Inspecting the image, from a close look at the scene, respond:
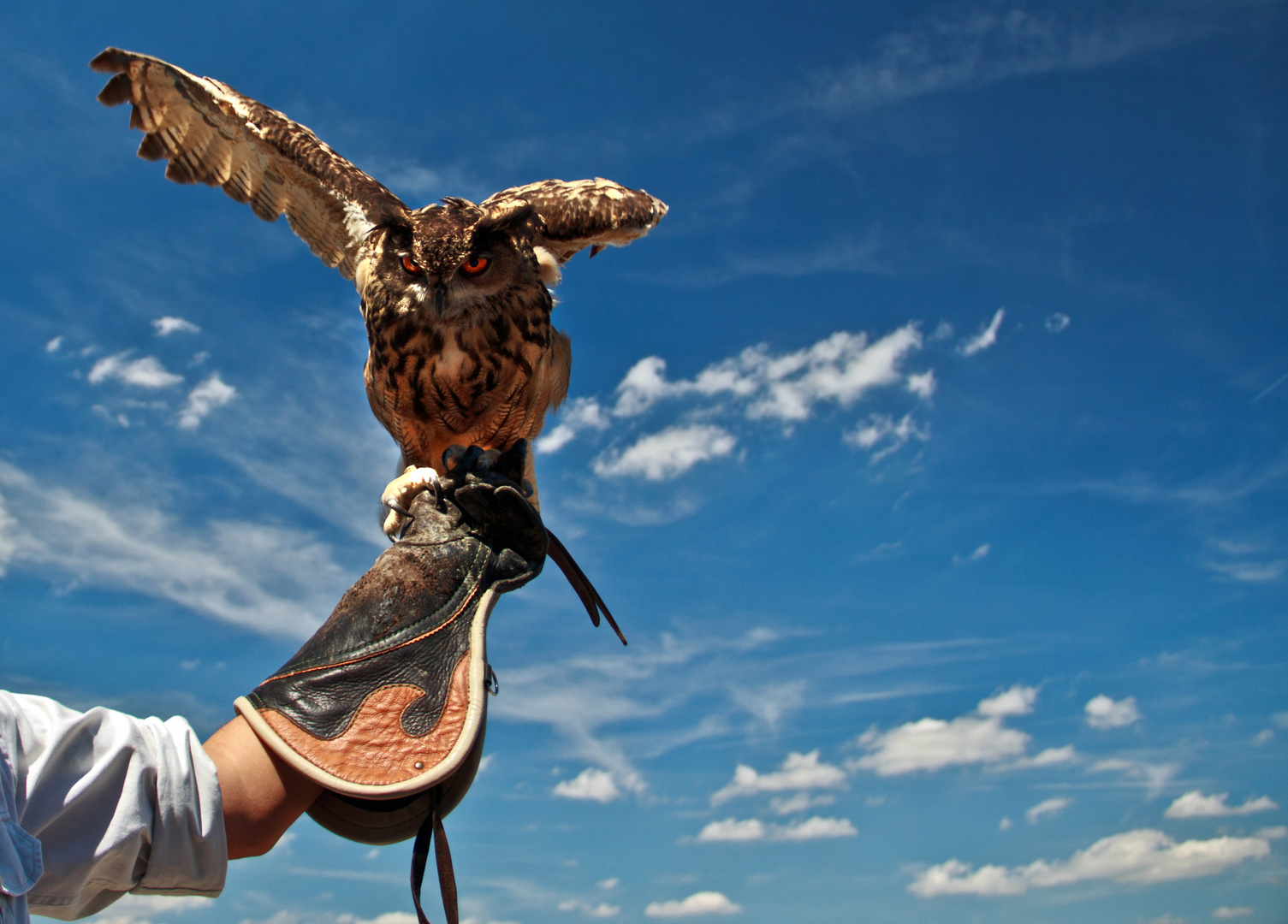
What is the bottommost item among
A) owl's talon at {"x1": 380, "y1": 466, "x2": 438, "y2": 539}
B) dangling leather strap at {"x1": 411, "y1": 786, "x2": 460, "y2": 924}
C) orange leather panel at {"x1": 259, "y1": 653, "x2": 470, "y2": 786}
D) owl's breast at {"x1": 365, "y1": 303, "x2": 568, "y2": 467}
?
dangling leather strap at {"x1": 411, "y1": 786, "x2": 460, "y2": 924}

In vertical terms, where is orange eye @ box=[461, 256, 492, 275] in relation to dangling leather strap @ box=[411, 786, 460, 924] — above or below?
above

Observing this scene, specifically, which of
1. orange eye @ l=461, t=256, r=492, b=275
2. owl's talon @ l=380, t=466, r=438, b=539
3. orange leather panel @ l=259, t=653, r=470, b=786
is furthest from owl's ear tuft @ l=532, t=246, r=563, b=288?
orange leather panel @ l=259, t=653, r=470, b=786

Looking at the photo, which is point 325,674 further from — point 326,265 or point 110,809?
point 326,265

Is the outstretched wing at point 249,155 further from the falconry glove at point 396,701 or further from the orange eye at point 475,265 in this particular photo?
the falconry glove at point 396,701

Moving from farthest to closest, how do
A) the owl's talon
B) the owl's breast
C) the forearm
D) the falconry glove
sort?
the owl's breast, the owl's talon, the falconry glove, the forearm

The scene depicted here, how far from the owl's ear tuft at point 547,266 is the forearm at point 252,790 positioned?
2.95 meters

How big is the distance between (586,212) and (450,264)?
100 centimetres

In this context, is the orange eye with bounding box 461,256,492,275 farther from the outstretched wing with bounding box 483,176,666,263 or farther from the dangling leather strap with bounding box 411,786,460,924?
the dangling leather strap with bounding box 411,786,460,924

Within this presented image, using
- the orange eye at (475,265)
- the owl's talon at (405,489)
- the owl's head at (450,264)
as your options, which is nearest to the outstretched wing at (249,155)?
the owl's head at (450,264)

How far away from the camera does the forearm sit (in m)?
1.64

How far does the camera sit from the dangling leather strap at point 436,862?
1887 millimetres

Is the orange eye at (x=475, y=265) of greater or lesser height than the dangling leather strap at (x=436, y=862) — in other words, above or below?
above

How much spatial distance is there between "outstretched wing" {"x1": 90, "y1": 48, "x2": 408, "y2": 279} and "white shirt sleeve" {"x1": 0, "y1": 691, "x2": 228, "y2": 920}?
3.09 m

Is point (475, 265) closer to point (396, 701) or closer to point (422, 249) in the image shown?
point (422, 249)
